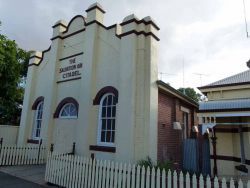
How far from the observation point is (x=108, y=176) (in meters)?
6.99

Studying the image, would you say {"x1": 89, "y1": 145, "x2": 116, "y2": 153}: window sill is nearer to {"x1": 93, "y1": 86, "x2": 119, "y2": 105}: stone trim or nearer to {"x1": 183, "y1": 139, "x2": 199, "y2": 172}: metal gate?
{"x1": 93, "y1": 86, "x2": 119, "y2": 105}: stone trim

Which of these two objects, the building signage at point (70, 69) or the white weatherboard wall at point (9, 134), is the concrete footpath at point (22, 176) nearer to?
the white weatherboard wall at point (9, 134)

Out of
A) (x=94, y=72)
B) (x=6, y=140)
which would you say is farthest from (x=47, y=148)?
(x=94, y=72)

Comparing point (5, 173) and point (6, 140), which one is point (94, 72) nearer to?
point (5, 173)

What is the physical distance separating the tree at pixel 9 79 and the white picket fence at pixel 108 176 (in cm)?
1280

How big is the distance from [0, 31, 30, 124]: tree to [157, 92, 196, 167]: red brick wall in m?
13.4

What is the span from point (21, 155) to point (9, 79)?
11.0m

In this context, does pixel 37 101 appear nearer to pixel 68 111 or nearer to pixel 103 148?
pixel 68 111

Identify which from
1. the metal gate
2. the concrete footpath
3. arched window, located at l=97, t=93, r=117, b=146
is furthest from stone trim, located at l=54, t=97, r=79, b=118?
the metal gate

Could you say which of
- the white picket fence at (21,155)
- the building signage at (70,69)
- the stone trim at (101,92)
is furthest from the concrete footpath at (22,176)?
the building signage at (70,69)

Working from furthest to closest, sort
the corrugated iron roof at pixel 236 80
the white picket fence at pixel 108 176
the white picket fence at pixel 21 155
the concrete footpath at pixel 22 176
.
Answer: the white picket fence at pixel 21 155 < the corrugated iron roof at pixel 236 80 < the concrete footpath at pixel 22 176 < the white picket fence at pixel 108 176

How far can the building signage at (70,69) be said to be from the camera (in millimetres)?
12150

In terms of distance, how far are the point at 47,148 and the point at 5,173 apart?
9.32ft

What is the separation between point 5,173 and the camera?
32.0 ft
